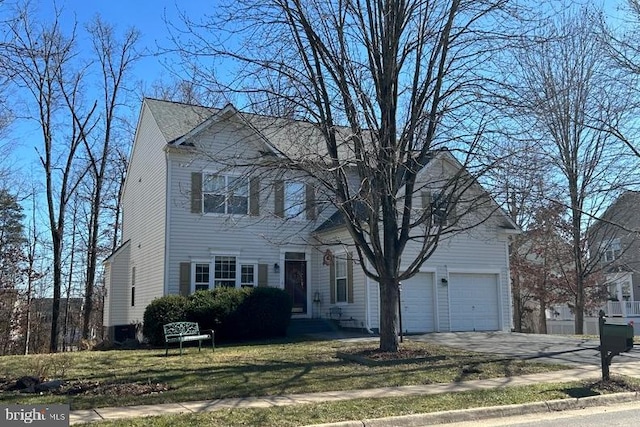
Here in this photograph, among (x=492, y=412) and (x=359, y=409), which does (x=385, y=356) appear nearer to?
(x=492, y=412)

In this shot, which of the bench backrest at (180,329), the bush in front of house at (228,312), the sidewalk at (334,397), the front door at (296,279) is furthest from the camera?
the front door at (296,279)

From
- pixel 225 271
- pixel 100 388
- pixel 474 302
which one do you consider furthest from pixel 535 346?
pixel 100 388

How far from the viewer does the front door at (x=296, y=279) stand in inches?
894

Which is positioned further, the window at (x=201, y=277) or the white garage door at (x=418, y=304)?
the white garage door at (x=418, y=304)

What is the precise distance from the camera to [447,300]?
72.1ft

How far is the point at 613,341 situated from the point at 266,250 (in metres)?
14.0

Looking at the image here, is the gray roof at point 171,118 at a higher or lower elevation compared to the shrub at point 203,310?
higher

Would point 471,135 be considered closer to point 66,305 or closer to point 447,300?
point 447,300

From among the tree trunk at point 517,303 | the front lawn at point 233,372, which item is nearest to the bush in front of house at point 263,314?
the front lawn at point 233,372

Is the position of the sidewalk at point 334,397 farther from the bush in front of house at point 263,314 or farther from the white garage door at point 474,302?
the white garage door at point 474,302

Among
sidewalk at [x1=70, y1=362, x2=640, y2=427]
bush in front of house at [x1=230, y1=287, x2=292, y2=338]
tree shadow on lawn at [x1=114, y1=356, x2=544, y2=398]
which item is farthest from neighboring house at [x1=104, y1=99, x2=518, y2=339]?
sidewalk at [x1=70, y1=362, x2=640, y2=427]

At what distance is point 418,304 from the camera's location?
21.5 metres

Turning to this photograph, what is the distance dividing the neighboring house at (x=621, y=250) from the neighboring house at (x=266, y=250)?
19.9 ft

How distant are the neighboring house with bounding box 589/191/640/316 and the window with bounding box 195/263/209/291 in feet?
52.3
